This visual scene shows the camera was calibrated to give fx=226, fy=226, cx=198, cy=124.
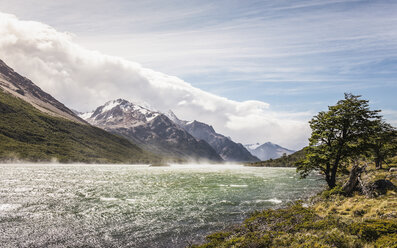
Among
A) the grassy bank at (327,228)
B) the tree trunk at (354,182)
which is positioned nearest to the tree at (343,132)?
the tree trunk at (354,182)

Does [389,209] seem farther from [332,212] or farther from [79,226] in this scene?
[79,226]

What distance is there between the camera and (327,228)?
67.2 ft

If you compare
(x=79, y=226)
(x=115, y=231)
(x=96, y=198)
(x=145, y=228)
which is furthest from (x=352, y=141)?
(x=96, y=198)

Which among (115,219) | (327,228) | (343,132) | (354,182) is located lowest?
(115,219)

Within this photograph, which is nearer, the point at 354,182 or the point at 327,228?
the point at 327,228

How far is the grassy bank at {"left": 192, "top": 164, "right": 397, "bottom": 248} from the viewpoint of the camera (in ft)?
55.9

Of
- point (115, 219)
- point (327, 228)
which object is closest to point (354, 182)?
point (327, 228)

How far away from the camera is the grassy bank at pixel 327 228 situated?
17.0m

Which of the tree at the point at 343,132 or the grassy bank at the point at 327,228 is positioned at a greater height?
the tree at the point at 343,132

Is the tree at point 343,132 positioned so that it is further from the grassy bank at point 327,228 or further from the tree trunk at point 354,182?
the grassy bank at point 327,228

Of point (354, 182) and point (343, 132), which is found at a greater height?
point (343, 132)

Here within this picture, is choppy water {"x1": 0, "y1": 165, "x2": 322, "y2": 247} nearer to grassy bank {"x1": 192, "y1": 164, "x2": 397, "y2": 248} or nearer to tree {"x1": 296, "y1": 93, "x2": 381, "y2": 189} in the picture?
grassy bank {"x1": 192, "y1": 164, "x2": 397, "y2": 248}

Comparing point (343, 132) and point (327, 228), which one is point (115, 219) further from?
point (343, 132)

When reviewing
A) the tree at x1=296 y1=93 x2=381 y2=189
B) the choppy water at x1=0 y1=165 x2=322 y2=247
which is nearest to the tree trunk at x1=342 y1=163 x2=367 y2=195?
the tree at x1=296 y1=93 x2=381 y2=189
